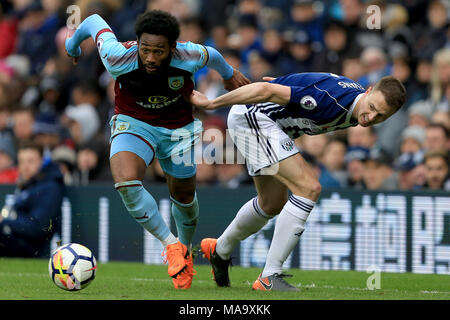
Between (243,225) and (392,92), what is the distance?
1.91 metres

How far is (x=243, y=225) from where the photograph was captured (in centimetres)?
806

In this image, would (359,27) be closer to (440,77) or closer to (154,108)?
(440,77)

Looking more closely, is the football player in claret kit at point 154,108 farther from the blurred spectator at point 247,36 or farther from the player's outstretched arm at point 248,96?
the blurred spectator at point 247,36

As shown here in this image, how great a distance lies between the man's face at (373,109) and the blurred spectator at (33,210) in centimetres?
544

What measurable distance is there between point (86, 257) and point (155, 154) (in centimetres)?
122

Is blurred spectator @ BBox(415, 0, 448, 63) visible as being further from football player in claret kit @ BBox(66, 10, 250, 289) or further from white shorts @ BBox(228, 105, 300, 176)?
white shorts @ BBox(228, 105, 300, 176)

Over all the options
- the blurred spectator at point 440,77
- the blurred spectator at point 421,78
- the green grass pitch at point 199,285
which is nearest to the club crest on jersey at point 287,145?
the green grass pitch at point 199,285

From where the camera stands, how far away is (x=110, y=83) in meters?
15.2

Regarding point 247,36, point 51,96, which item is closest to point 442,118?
point 247,36

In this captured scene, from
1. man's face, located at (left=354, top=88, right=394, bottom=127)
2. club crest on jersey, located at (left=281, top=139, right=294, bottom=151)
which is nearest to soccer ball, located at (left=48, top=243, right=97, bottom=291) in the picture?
club crest on jersey, located at (left=281, top=139, right=294, bottom=151)

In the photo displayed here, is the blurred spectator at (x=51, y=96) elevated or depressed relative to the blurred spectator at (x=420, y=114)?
elevated

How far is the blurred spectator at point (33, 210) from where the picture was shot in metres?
11.4

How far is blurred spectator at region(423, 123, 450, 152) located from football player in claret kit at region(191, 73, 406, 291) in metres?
3.96

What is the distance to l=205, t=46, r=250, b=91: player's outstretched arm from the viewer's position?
799cm
